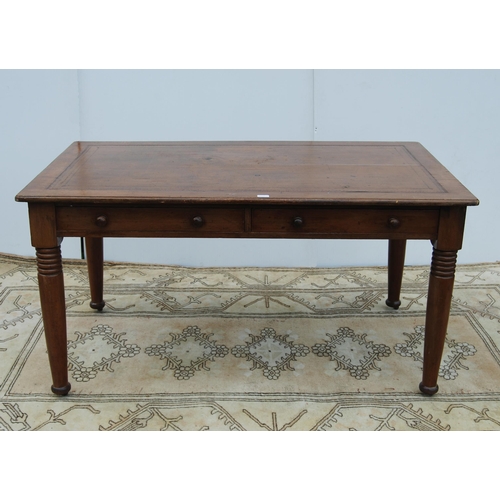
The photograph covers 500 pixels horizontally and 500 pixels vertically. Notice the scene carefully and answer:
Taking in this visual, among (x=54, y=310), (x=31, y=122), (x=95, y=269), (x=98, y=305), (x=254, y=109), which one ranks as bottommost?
(x=98, y=305)

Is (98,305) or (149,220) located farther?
(98,305)

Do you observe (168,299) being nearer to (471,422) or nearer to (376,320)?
(376,320)

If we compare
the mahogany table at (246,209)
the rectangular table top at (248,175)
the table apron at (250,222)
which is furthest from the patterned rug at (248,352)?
the rectangular table top at (248,175)

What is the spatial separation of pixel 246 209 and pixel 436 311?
2.99 ft

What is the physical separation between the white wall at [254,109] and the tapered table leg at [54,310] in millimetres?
1556

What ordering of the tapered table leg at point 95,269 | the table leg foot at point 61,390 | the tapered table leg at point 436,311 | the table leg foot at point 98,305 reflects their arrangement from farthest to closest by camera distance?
the table leg foot at point 98,305 < the tapered table leg at point 95,269 < the table leg foot at point 61,390 < the tapered table leg at point 436,311

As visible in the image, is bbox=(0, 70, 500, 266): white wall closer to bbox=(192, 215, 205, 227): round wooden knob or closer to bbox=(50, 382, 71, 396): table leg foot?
bbox=(192, 215, 205, 227): round wooden knob

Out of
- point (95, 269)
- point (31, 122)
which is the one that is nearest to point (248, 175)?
point (95, 269)

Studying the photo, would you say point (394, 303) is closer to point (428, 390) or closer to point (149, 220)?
point (428, 390)

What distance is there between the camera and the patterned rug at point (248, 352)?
282cm

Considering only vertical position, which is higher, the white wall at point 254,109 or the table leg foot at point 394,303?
the white wall at point 254,109

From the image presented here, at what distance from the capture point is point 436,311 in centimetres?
282

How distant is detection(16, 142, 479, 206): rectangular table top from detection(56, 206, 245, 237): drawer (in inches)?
2.7

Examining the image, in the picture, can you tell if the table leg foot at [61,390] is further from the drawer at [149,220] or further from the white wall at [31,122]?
the white wall at [31,122]
